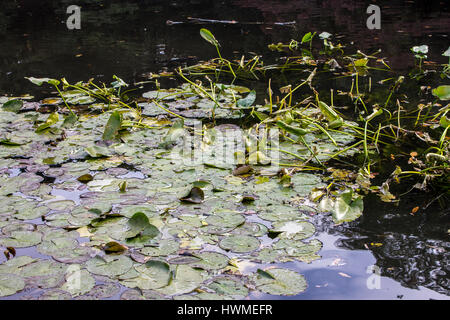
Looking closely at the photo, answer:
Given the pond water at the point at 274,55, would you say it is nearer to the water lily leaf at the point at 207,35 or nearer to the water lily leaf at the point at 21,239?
the water lily leaf at the point at 21,239

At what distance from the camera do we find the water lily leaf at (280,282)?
4.19 feet

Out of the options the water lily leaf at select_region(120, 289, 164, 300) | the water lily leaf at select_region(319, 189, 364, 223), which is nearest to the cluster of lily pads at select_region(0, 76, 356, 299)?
the water lily leaf at select_region(120, 289, 164, 300)

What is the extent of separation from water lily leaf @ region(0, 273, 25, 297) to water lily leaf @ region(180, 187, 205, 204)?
652 millimetres

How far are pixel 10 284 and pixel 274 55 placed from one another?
3.26 meters

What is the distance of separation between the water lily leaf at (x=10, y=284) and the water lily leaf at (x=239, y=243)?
0.62 m

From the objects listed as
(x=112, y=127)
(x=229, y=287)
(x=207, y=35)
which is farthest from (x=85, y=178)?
(x=207, y=35)

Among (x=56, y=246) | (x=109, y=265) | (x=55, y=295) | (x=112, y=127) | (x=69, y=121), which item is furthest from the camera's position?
(x=69, y=121)

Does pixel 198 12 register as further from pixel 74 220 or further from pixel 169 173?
pixel 74 220

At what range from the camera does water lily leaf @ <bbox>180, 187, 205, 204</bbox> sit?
1.74m

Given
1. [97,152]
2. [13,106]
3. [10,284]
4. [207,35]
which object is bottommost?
[10,284]

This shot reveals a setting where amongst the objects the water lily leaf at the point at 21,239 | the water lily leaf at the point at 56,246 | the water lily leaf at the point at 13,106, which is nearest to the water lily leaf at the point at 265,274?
the water lily leaf at the point at 56,246

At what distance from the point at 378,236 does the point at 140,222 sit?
832 millimetres

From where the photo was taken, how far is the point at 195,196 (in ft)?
5.74

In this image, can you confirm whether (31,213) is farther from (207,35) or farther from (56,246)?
(207,35)
